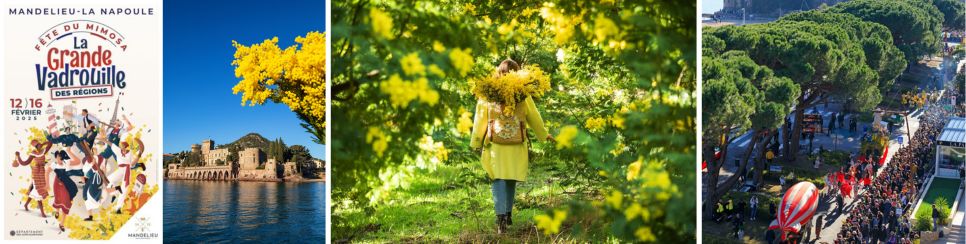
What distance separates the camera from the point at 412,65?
3693mm

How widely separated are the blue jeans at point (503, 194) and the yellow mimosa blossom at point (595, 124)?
539 millimetres

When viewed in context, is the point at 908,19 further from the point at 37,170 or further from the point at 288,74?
the point at 37,170

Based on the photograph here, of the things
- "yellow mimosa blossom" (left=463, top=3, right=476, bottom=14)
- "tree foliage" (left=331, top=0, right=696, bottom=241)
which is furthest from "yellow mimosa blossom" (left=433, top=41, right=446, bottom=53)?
"yellow mimosa blossom" (left=463, top=3, right=476, bottom=14)

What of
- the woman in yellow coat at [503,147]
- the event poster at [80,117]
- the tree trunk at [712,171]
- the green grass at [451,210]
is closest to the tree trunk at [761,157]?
the tree trunk at [712,171]

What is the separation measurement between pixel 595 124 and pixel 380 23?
1.85 m

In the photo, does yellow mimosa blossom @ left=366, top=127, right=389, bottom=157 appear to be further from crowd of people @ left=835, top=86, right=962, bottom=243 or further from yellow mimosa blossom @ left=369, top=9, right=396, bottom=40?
crowd of people @ left=835, top=86, right=962, bottom=243

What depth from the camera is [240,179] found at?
22.5 feet

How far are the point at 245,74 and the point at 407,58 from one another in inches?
127

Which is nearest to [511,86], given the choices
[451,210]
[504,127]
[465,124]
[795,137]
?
[504,127]

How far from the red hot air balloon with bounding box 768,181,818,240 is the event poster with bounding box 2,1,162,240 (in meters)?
5.46

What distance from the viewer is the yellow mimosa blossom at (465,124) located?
16.5 feet

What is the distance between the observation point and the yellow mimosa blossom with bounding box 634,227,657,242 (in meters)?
4.12

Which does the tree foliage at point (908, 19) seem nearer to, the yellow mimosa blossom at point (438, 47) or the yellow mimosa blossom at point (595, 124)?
the yellow mimosa blossom at point (595, 124)

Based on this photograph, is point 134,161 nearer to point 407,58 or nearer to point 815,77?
point 407,58
